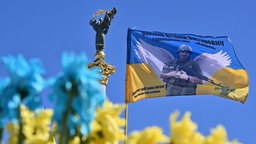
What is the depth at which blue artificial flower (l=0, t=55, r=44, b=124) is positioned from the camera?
4.20 meters

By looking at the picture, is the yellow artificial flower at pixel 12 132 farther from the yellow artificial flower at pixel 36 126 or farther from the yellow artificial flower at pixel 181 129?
the yellow artificial flower at pixel 181 129

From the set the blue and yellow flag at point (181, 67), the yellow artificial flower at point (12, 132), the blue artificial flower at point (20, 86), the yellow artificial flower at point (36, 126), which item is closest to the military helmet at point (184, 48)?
the blue and yellow flag at point (181, 67)

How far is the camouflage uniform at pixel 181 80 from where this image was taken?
17781 mm

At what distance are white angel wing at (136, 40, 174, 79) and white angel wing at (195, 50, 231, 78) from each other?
36.7 inches

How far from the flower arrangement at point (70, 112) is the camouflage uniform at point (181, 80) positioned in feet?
42.4

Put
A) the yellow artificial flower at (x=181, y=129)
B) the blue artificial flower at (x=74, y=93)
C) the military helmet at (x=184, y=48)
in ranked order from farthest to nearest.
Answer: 1. the military helmet at (x=184, y=48)
2. the yellow artificial flower at (x=181, y=129)
3. the blue artificial flower at (x=74, y=93)

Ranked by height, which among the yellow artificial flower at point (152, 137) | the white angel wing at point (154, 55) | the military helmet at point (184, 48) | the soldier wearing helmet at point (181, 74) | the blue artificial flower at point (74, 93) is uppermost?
the military helmet at point (184, 48)

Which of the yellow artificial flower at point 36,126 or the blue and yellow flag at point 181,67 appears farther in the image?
the blue and yellow flag at point 181,67

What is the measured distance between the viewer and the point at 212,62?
62.5 feet

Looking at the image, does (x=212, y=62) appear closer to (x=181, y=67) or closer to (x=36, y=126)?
(x=181, y=67)

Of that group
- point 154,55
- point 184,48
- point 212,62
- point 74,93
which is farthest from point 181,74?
point 74,93

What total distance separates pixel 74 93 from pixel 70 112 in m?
0.12

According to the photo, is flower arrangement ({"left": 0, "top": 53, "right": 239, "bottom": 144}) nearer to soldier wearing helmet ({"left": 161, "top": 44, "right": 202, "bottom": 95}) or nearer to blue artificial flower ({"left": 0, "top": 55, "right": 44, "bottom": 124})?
blue artificial flower ({"left": 0, "top": 55, "right": 44, "bottom": 124})

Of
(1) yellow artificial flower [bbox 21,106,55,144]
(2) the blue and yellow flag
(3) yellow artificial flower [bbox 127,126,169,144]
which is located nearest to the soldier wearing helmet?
(2) the blue and yellow flag
